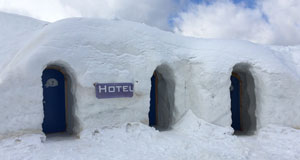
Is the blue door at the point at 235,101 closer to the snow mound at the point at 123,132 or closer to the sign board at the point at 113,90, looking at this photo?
the snow mound at the point at 123,132

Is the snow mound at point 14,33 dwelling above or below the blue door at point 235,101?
above

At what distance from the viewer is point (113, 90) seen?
23.9 feet

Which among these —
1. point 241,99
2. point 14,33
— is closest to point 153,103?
point 241,99

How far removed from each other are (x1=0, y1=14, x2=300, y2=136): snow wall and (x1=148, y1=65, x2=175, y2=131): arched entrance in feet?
0.29

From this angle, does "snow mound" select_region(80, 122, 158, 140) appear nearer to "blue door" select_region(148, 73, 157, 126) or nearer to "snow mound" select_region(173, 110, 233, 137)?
"snow mound" select_region(173, 110, 233, 137)

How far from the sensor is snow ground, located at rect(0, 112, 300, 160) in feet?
19.0

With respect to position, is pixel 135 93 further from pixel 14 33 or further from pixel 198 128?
pixel 14 33

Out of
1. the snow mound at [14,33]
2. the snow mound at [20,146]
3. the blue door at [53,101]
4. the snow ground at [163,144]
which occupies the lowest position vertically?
the snow ground at [163,144]

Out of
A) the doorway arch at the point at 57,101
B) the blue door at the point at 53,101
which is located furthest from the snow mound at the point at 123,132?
the blue door at the point at 53,101

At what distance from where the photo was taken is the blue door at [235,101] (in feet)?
34.7

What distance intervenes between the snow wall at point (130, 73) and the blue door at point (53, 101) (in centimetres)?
36

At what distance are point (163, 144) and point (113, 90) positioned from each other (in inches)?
81.2

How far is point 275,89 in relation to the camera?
8.73 m

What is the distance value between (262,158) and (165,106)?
13.1 ft
